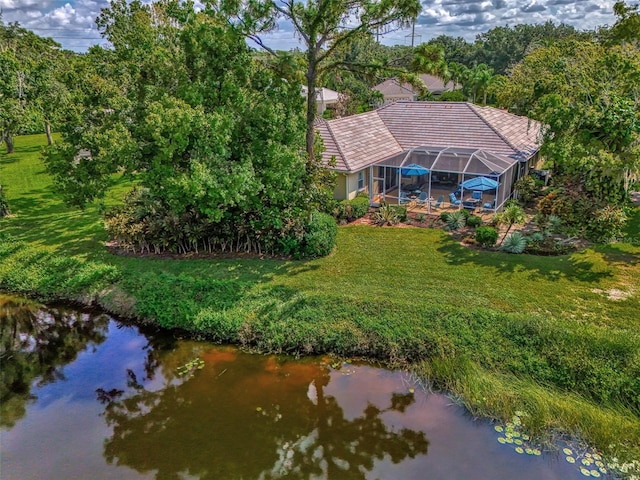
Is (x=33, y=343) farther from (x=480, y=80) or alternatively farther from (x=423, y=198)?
(x=480, y=80)

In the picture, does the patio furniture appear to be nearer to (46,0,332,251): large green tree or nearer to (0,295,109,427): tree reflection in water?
(46,0,332,251): large green tree

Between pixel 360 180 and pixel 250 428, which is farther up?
pixel 360 180

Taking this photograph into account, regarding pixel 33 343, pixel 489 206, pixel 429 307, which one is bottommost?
pixel 33 343

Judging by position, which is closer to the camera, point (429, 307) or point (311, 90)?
point (429, 307)

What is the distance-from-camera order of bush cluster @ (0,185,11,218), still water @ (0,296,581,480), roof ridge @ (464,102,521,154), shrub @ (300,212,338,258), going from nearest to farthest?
still water @ (0,296,581,480) → shrub @ (300,212,338,258) → bush cluster @ (0,185,11,218) → roof ridge @ (464,102,521,154)

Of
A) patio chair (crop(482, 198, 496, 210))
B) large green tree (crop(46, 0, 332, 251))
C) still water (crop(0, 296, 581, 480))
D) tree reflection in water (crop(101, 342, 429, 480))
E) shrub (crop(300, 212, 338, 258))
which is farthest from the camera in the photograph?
patio chair (crop(482, 198, 496, 210))

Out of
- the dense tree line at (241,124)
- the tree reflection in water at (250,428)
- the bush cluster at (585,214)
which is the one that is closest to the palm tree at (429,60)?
the dense tree line at (241,124)

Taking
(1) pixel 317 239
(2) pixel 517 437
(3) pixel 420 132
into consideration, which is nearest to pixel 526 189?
(3) pixel 420 132

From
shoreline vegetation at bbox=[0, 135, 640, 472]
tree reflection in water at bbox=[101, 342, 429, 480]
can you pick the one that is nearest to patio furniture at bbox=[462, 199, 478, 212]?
shoreline vegetation at bbox=[0, 135, 640, 472]
